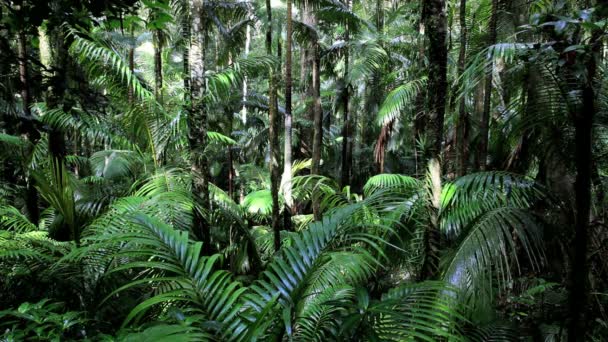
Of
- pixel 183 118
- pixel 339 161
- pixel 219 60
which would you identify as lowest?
pixel 339 161

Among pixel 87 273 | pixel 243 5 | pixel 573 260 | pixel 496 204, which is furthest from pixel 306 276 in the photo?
pixel 243 5

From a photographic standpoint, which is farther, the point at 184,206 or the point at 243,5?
the point at 243,5

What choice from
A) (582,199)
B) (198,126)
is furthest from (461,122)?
(582,199)

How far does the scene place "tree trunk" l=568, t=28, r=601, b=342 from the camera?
2223 millimetres

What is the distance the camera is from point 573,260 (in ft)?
7.79

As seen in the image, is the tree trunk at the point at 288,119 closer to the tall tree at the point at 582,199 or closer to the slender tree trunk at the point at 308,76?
the slender tree trunk at the point at 308,76

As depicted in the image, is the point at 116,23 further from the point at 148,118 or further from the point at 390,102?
the point at 390,102

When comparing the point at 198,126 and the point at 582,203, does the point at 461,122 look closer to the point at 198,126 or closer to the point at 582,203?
the point at 198,126

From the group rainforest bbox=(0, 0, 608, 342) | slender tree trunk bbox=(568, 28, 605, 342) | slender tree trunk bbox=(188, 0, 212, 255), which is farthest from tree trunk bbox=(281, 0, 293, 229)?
slender tree trunk bbox=(568, 28, 605, 342)

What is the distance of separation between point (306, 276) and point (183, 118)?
3474 millimetres

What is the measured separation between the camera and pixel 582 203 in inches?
89.3

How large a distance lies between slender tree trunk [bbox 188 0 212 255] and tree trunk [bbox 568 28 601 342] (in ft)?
12.1

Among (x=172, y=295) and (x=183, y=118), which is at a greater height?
(x=183, y=118)

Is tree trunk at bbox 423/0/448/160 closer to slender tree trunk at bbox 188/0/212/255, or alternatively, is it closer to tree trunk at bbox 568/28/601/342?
tree trunk at bbox 568/28/601/342
